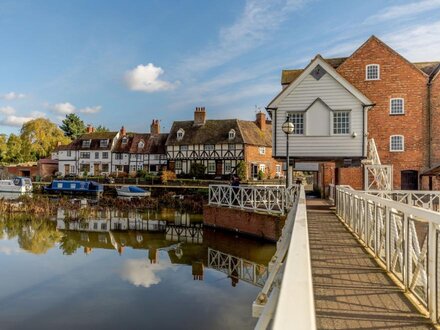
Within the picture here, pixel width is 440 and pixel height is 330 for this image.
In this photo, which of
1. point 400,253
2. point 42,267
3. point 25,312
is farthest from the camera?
point 42,267

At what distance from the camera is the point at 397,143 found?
25.0 m

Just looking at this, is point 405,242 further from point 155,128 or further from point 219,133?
point 155,128

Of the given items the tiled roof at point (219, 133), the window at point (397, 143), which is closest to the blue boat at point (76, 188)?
the tiled roof at point (219, 133)

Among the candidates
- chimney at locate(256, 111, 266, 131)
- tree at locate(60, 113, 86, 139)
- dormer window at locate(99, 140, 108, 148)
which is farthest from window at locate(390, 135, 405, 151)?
tree at locate(60, 113, 86, 139)

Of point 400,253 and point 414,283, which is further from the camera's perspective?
point 400,253

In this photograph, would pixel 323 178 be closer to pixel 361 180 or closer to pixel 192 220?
pixel 361 180

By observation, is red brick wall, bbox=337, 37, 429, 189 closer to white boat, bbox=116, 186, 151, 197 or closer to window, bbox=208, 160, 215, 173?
white boat, bbox=116, 186, 151, 197

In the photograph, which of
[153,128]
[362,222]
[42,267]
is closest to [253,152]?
[153,128]

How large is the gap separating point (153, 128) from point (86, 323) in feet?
174

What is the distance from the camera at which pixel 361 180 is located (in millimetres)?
24203

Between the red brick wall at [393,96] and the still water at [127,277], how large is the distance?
12.9 m

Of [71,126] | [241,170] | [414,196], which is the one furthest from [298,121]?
[71,126]

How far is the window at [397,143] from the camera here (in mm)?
24938

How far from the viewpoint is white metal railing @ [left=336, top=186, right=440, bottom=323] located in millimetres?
4148
